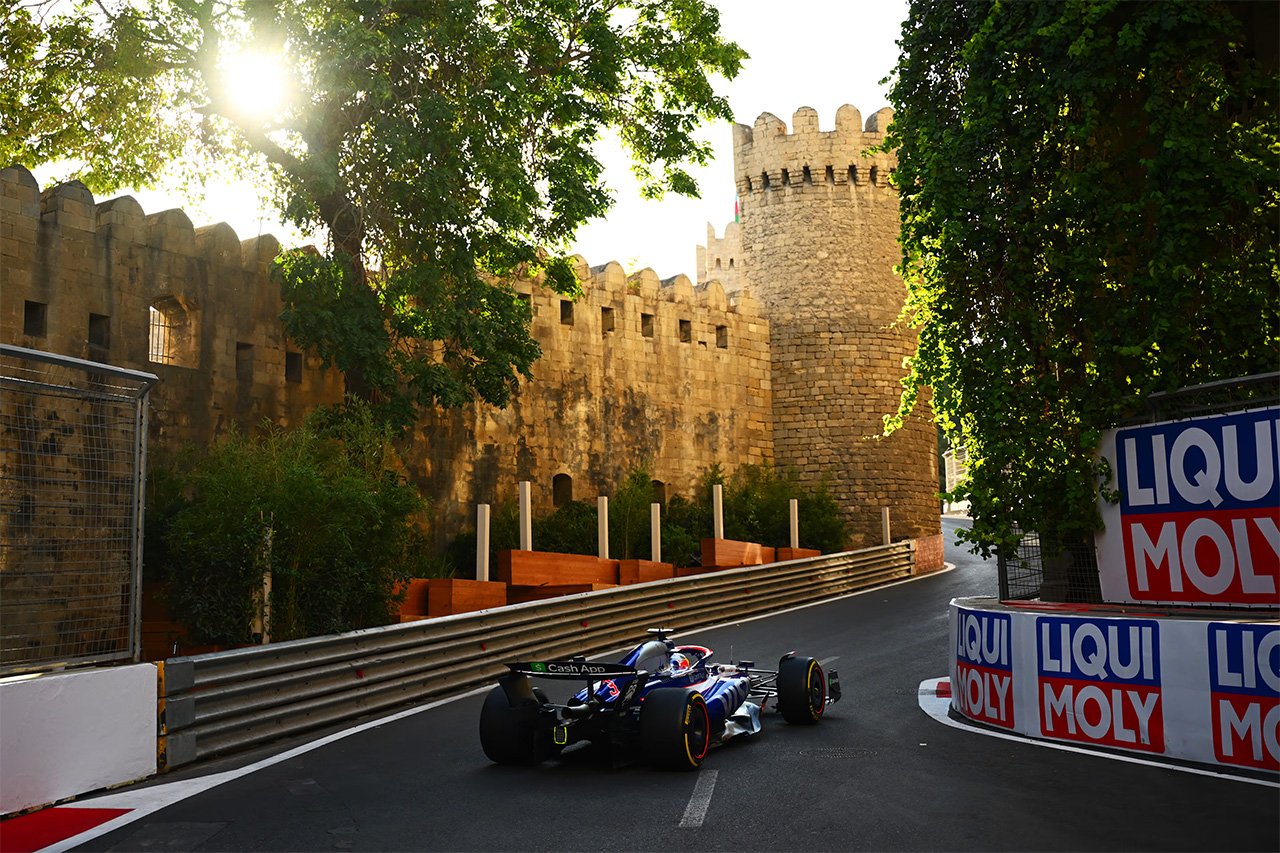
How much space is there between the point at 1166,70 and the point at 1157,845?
6.67 metres

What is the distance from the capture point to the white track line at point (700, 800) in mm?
6715

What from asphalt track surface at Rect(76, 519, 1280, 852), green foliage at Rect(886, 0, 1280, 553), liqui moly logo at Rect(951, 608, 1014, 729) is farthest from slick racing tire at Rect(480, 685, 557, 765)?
green foliage at Rect(886, 0, 1280, 553)

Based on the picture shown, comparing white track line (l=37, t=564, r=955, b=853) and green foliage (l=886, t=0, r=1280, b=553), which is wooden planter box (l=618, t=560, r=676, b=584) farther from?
white track line (l=37, t=564, r=955, b=853)

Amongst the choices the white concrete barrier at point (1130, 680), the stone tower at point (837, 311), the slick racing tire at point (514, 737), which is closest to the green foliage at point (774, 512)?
the stone tower at point (837, 311)

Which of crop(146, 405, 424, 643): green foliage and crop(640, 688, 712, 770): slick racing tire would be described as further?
crop(146, 405, 424, 643): green foliage

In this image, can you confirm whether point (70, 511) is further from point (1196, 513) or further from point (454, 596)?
point (1196, 513)

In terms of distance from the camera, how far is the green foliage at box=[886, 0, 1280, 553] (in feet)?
32.3

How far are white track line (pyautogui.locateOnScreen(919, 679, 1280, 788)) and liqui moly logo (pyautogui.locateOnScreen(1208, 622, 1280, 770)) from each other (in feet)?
0.75

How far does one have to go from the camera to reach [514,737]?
8469 millimetres

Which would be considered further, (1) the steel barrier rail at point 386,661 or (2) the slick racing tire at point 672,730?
(1) the steel barrier rail at point 386,661

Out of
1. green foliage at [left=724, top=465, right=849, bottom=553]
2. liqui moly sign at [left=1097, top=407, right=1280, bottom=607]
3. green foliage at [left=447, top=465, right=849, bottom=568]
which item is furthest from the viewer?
green foliage at [left=724, top=465, right=849, bottom=553]

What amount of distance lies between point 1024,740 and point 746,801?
3221 millimetres

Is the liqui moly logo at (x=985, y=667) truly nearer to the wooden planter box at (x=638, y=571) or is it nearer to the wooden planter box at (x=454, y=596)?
the wooden planter box at (x=454, y=596)

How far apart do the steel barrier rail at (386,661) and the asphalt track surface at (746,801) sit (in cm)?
67
